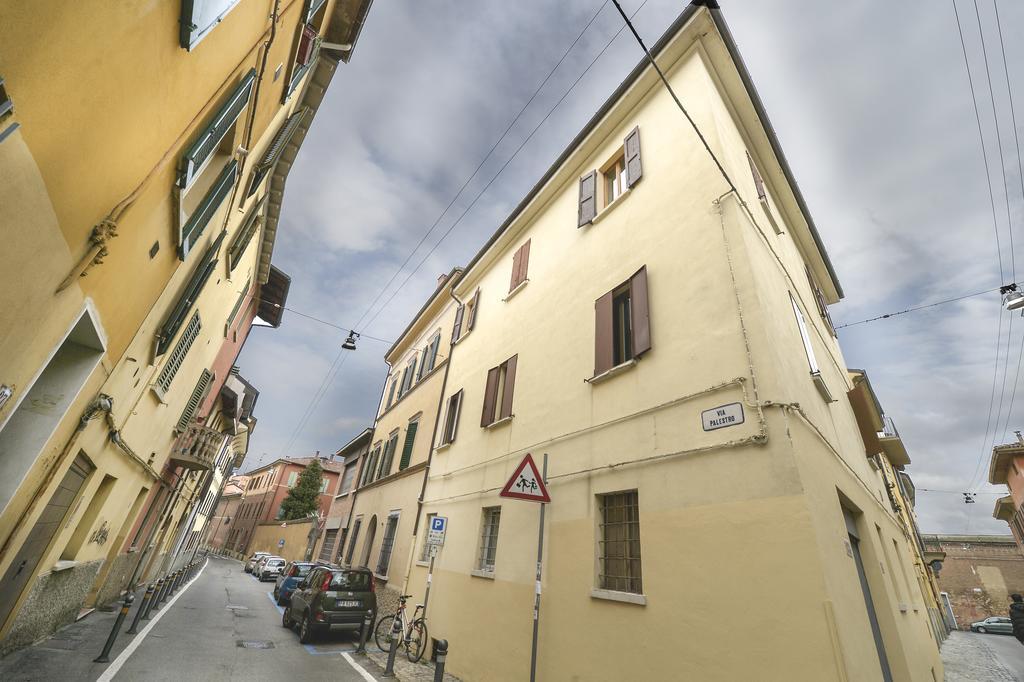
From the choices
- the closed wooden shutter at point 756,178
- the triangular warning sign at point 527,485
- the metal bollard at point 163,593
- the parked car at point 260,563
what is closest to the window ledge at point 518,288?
the closed wooden shutter at point 756,178

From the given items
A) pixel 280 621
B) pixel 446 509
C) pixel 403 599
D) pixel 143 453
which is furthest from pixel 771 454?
pixel 280 621

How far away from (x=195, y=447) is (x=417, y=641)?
1027cm

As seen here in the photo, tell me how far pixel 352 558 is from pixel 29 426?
45.2 feet

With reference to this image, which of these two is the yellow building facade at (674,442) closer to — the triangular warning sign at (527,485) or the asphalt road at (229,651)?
the triangular warning sign at (527,485)

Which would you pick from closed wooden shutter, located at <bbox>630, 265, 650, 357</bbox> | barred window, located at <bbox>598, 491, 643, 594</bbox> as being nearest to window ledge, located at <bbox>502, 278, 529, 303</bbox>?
closed wooden shutter, located at <bbox>630, 265, 650, 357</bbox>

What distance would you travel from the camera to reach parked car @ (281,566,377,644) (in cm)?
914

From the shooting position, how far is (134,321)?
582cm

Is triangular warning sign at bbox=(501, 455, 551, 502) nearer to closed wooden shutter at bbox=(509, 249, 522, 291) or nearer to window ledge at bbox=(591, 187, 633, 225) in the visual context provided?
window ledge at bbox=(591, 187, 633, 225)

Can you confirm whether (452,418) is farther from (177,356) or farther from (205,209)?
(205,209)

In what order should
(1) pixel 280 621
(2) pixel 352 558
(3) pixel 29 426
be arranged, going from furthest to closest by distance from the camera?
(2) pixel 352 558 < (1) pixel 280 621 < (3) pixel 29 426

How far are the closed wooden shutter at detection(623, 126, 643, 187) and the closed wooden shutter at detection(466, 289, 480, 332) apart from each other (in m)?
6.62

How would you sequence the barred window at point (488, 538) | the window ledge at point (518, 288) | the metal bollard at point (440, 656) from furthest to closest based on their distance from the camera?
the window ledge at point (518, 288) < the barred window at point (488, 538) < the metal bollard at point (440, 656)

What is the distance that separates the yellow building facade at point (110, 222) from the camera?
2.60 m

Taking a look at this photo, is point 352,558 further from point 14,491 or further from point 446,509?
point 14,491
